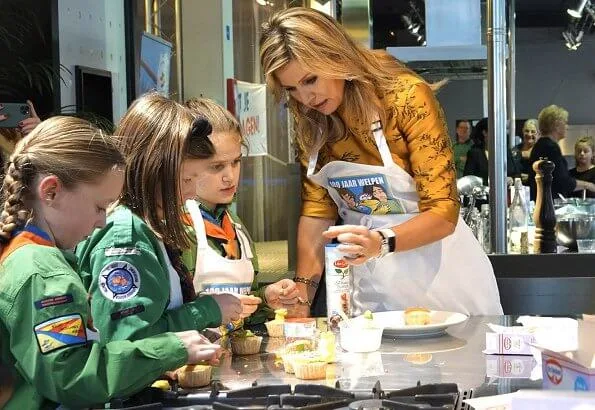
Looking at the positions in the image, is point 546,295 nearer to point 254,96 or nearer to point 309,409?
point 309,409

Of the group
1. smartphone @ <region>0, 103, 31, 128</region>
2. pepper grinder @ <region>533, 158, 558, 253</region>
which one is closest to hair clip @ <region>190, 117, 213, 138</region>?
pepper grinder @ <region>533, 158, 558, 253</region>

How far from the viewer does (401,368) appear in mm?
1686

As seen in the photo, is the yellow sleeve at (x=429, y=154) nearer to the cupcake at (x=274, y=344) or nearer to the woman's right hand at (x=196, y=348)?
the cupcake at (x=274, y=344)

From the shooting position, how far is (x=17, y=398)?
1408 millimetres

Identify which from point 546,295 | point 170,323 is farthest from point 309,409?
point 546,295

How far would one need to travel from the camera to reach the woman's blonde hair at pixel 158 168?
169 centimetres

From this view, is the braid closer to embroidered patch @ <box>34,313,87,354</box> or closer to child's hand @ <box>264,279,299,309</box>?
embroidered patch @ <box>34,313,87,354</box>

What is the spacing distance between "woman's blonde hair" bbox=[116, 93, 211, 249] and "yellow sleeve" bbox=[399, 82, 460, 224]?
0.74 meters

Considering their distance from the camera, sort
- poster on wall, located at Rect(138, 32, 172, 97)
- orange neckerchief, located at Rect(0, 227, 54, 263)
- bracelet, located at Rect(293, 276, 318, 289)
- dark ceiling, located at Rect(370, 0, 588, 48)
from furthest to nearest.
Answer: dark ceiling, located at Rect(370, 0, 588, 48), poster on wall, located at Rect(138, 32, 172, 97), bracelet, located at Rect(293, 276, 318, 289), orange neckerchief, located at Rect(0, 227, 54, 263)

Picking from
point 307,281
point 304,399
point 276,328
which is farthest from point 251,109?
point 304,399

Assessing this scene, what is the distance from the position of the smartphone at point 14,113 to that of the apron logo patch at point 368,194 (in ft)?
6.50

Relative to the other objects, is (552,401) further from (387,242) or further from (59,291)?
(387,242)

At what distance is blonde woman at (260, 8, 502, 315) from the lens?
7.37ft

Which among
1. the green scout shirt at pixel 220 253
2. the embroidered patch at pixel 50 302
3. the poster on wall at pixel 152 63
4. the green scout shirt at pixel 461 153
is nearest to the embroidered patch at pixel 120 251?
the embroidered patch at pixel 50 302
